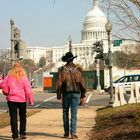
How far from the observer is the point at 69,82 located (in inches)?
433

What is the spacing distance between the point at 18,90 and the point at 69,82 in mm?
1119

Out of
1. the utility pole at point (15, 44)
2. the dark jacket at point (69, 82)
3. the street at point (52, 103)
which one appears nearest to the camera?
the dark jacket at point (69, 82)

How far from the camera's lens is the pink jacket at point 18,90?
34.9ft

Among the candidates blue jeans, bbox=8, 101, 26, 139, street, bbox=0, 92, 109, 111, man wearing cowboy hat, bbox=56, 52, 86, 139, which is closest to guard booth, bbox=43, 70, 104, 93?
street, bbox=0, 92, 109, 111

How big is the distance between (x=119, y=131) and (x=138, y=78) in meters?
27.3

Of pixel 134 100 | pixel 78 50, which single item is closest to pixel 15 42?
pixel 134 100

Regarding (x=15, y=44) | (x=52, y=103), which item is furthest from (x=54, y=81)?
(x=15, y=44)

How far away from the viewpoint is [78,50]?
431ft

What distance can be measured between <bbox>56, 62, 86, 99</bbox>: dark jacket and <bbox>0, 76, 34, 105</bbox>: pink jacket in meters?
0.68

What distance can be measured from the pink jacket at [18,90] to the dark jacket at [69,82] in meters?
0.68

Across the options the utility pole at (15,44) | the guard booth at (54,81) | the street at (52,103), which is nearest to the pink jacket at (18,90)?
the utility pole at (15,44)

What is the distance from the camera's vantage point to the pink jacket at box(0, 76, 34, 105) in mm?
10641

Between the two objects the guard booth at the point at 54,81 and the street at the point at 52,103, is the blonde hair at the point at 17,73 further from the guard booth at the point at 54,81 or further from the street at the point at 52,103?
the guard booth at the point at 54,81

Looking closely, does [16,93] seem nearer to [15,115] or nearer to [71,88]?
[15,115]
